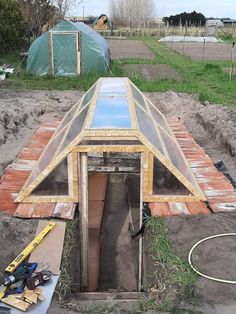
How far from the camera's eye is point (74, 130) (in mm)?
6906

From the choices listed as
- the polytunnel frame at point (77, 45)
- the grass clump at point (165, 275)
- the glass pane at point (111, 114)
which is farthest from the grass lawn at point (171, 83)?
the grass clump at point (165, 275)

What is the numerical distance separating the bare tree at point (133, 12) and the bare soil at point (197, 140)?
207ft

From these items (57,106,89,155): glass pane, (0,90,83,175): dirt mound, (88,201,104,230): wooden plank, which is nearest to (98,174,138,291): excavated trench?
(88,201,104,230): wooden plank

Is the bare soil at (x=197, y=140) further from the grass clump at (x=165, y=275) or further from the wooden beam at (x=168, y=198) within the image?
the wooden beam at (x=168, y=198)

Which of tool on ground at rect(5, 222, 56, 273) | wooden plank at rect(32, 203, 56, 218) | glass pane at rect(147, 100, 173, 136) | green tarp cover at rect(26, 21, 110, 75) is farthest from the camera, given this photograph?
green tarp cover at rect(26, 21, 110, 75)

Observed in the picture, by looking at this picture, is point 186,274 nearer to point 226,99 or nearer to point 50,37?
point 226,99

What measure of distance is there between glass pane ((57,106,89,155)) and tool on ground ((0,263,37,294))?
2.13 m

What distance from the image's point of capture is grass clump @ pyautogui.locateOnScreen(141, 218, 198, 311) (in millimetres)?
4332

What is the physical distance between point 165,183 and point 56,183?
61.6 inches

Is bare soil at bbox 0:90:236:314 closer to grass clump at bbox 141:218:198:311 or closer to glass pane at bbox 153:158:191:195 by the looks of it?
grass clump at bbox 141:218:198:311

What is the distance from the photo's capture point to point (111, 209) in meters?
7.85

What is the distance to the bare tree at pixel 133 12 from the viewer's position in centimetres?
7475

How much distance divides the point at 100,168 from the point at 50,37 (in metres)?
9.48

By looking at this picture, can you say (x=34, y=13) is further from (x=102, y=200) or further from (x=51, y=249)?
(x=51, y=249)
